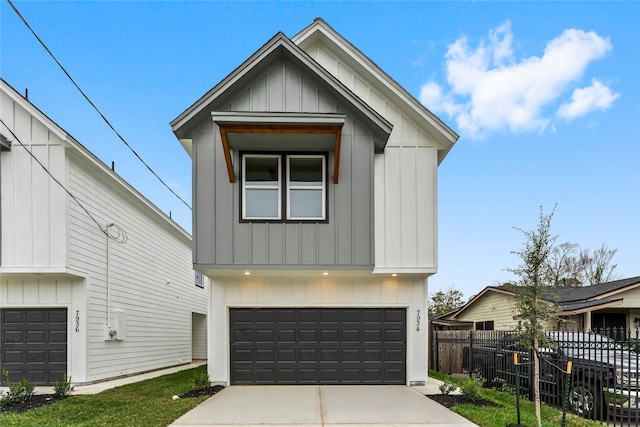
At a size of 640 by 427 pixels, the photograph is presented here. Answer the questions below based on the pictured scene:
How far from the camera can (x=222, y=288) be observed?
33.1ft

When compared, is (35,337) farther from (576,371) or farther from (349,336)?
(576,371)

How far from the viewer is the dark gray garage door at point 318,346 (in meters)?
10.0

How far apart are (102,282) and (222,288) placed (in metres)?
3.80

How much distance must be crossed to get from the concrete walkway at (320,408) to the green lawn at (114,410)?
1.37 ft

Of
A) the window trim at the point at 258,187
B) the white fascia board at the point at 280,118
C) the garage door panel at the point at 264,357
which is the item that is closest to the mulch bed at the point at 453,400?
the garage door panel at the point at 264,357

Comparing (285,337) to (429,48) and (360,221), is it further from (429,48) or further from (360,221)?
(429,48)

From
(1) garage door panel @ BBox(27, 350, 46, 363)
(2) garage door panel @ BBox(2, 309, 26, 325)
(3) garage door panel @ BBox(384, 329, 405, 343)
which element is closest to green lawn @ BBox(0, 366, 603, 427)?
(3) garage door panel @ BBox(384, 329, 405, 343)

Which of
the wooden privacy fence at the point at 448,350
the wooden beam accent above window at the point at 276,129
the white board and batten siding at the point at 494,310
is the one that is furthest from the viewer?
the white board and batten siding at the point at 494,310

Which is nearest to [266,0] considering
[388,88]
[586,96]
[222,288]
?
[388,88]

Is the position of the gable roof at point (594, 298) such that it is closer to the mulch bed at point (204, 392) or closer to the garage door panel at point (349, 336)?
the garage door panel at point (349, 336)

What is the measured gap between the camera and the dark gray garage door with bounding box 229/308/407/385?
32.9 ft

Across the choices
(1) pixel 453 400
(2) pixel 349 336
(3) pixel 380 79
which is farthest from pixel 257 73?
(1) pixel 453 400

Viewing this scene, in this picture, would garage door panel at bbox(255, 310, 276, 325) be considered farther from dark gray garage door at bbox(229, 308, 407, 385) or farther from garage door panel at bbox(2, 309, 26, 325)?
garage door panel at bbox(2, 309, 26, 325)

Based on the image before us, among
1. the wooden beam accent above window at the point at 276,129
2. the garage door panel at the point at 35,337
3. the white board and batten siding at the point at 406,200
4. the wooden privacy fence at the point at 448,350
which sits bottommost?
the wooden privacy fence at the point at 448,350
